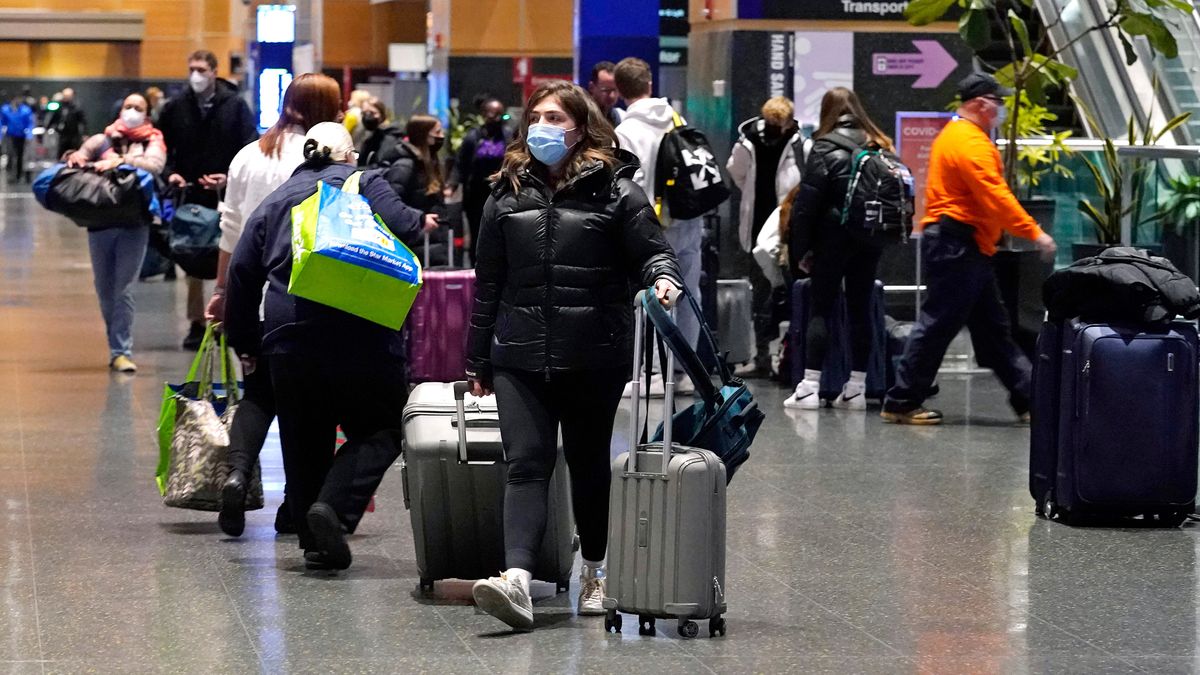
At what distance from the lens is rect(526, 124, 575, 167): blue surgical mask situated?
17.7ft

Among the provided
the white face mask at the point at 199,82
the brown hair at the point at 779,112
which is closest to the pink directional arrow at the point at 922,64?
the brown hair at the point at 779,112

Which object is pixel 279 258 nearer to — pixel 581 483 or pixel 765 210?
pixel 581 483

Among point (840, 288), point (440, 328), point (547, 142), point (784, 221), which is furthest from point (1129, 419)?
point (440, 328)

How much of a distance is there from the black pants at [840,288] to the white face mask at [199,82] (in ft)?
14.6

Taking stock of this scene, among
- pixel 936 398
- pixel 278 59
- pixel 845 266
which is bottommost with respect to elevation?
pixel 936 398

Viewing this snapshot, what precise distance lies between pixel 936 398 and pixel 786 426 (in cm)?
152

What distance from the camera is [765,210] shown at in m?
11.9

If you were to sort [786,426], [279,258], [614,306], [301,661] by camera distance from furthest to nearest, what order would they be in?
[786,426] < [279,258] < [614,306] < [301,661]

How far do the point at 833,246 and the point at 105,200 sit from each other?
4466 mm

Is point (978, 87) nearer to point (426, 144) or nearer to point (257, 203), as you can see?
point (257, 203)

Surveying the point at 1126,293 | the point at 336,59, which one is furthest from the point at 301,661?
the point at 336,59

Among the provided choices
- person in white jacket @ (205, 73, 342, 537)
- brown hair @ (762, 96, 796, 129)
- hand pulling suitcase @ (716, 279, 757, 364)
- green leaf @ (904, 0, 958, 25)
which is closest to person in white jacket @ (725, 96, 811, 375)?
brown hair @ (762, 96, 796, 129)

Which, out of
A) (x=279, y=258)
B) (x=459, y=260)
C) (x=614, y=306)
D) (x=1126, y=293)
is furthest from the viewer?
(x=459, y=260)

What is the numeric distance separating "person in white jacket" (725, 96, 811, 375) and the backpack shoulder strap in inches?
212
